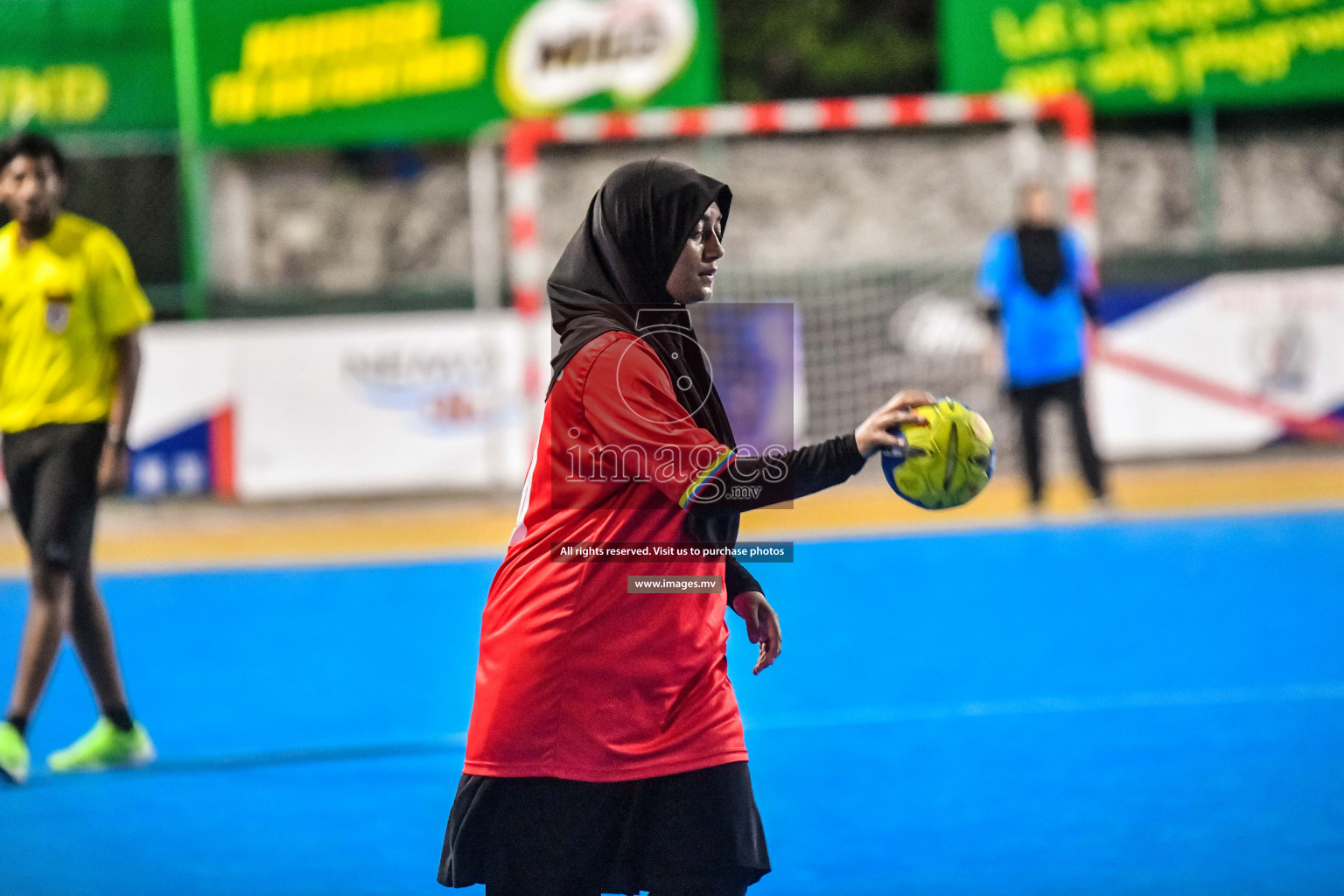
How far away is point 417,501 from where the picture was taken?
13.6 metres

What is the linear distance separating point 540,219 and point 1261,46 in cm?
733

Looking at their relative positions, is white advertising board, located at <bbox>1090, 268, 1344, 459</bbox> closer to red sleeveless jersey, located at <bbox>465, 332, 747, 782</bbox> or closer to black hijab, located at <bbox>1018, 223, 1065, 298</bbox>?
black hijab, located at <bbox>1018, 223, 1065, 298</bbox>

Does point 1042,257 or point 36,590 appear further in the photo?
point 1042,257

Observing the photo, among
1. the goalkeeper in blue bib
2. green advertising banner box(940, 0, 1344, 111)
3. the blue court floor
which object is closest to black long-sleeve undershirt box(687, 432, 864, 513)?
the blue court floor

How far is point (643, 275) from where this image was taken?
257cm

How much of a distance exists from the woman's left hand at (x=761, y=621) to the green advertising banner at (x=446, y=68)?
11.9m

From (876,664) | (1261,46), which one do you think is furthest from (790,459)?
(1261,46)

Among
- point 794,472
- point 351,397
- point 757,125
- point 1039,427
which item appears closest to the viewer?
point 794,472

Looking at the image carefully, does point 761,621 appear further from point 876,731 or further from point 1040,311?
point 1040,311

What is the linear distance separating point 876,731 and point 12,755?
2931 millimetres

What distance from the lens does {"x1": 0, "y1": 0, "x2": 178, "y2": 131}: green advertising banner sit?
14.2 metres

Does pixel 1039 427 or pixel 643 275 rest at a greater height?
pixel 643 275

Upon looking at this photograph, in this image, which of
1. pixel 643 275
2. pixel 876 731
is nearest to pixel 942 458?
pixel 643 275

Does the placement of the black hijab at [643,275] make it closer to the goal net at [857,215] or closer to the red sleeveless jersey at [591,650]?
the red sleeveless jersey at [591,650]
